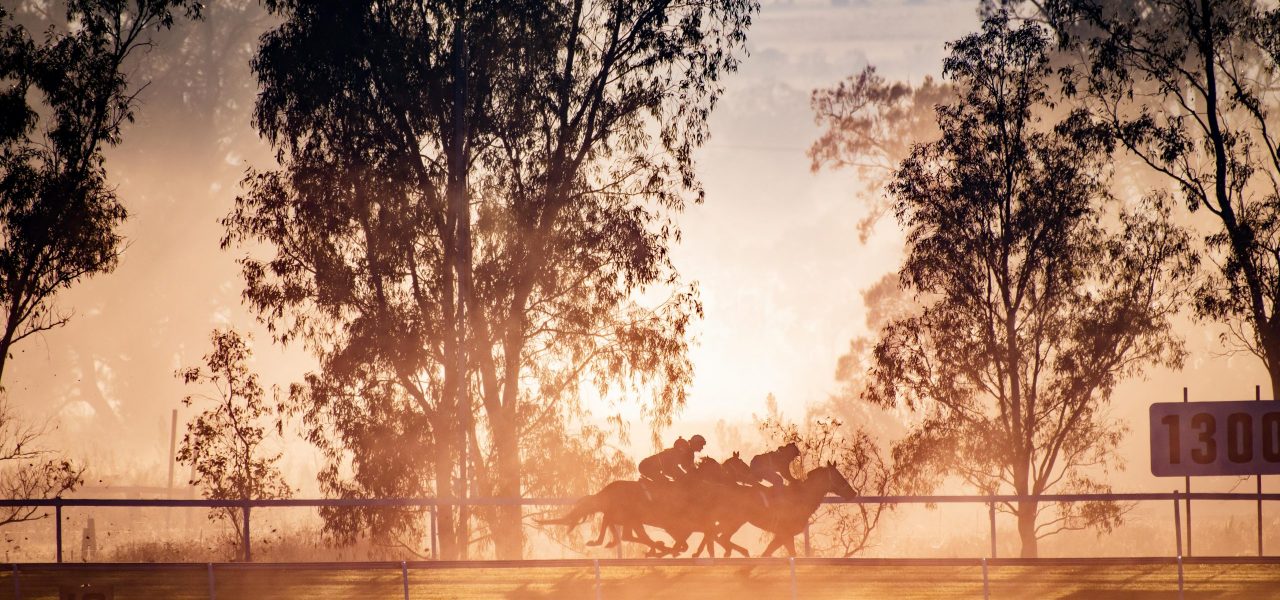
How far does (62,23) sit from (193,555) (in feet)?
156

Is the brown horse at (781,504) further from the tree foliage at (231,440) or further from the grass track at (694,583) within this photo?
the tree foliage at (231,440)

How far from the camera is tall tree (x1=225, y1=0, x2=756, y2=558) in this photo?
90.9 ft

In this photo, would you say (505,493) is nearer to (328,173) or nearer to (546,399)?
(546,399)

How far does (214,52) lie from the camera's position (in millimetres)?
72125

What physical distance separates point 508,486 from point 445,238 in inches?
253

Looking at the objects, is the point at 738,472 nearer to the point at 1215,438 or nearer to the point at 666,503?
the point at 666,503

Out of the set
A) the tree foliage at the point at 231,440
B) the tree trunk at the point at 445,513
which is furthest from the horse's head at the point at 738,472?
the tree foliage at the point at 231,440

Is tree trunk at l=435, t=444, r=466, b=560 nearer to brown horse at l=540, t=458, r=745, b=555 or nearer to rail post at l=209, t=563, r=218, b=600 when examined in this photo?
brown horse at l=540, t=458, r=745, b=555

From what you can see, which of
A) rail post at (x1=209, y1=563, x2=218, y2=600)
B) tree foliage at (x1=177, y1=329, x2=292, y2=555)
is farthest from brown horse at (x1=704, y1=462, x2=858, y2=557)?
tree foliage at (x1=177, y1=329, x2=292, y2=555)

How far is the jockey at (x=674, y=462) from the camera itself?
17266 millimetres

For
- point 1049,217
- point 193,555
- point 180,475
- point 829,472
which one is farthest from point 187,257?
point 829,472

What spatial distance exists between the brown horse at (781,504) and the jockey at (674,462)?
0.79 meters

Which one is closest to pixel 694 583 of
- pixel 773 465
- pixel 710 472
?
pixel 710 472

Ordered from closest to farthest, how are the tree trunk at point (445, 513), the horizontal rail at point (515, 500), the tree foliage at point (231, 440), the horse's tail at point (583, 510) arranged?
the horizontal rail at point (515, 500) → the horse's tail at point (583, 510) → the tree trunk at point (445, 513) → the tree foliage at point (231, 440)
